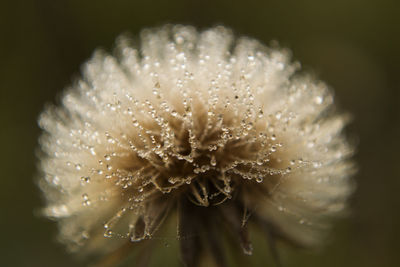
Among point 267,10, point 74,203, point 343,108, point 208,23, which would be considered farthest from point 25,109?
point 343,108

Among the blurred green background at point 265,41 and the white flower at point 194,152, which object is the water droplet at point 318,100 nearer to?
the white flower at point 194,152

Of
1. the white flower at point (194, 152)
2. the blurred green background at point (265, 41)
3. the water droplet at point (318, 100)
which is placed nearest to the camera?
the white flower at point (194, 152)

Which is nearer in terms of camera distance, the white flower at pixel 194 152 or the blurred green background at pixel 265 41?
the white flower at pixel 194 152

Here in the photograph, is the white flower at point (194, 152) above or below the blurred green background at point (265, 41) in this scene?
below

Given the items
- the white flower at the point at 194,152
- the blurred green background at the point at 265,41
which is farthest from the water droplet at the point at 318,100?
the blurred green background at the point at 265,41

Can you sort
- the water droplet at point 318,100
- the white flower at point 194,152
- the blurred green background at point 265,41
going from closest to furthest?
the white flower at point 194,152 < the water droplet at point 318,100 < the blurred green background at point 265,41
